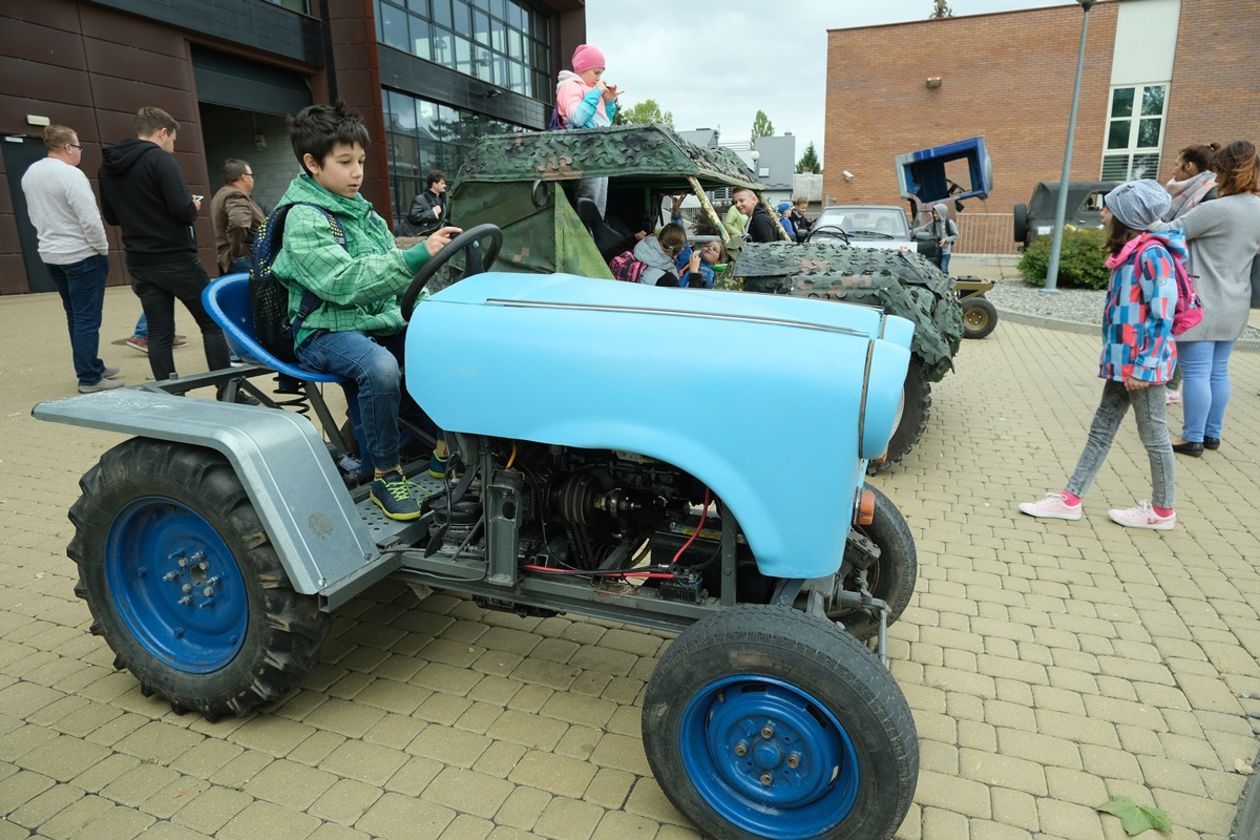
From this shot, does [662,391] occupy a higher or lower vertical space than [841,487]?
higher

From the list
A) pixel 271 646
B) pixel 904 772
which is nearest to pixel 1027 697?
pixel 904 772

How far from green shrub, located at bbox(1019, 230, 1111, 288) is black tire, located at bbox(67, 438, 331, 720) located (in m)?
15.7

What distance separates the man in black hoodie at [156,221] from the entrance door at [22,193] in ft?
23.2

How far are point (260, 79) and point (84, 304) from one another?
36.9ft

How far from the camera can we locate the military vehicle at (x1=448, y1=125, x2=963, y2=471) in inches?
169

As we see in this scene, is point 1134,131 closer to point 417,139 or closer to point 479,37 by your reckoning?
point 479,37

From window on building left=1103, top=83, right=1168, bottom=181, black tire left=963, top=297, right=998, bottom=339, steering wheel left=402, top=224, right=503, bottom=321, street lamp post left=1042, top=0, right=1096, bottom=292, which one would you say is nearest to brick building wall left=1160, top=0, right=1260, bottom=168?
window on building left=1103, top=83, right=1168, bottom=181

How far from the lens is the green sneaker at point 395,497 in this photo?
2.84 metres

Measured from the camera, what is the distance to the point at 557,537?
2.66 meters

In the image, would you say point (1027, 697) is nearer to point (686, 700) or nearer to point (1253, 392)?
point (686, 700)

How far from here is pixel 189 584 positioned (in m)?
2.63

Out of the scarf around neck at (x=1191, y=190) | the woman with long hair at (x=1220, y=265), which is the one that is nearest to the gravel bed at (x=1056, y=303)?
the scarf around neck at (x=1191, y=190)

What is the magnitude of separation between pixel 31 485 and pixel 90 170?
9948 millimetres

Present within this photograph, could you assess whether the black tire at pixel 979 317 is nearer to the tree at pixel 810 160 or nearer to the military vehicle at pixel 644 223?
the military vehicle at pixel 644 223
